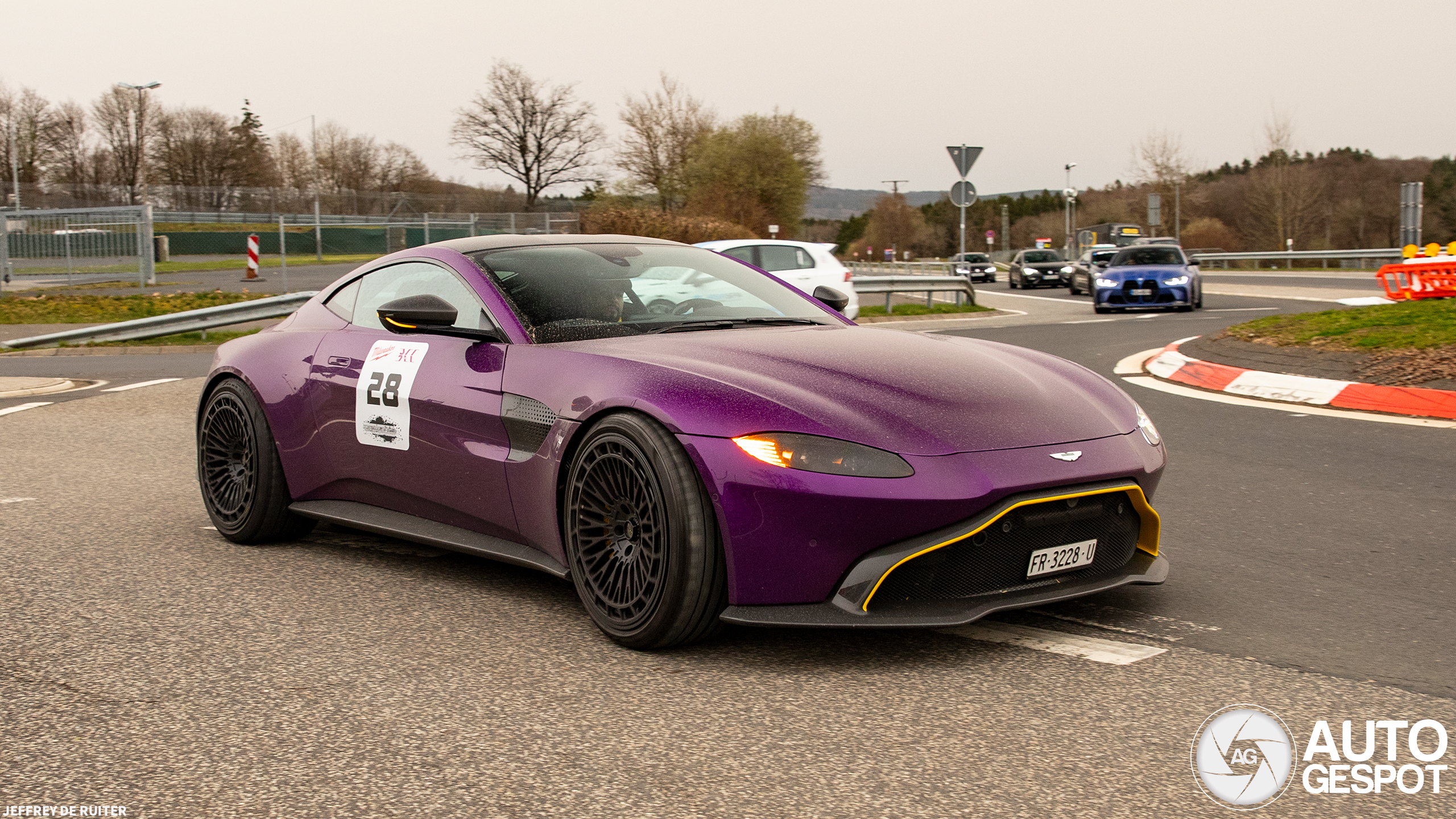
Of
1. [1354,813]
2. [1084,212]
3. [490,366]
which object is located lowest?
Result: [1354,813]

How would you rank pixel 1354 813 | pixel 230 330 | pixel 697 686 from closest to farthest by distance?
pixel 1354 813 → pixel 697 686 → pixel 230 330

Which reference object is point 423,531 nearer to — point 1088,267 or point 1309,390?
point 1309,390

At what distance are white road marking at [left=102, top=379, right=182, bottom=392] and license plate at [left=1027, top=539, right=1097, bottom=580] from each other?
10.6 m

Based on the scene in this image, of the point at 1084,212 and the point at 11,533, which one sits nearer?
the point at 11,533

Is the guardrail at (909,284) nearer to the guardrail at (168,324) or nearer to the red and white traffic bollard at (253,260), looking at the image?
the guardrail at (168,324)

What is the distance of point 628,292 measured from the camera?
4.71 m

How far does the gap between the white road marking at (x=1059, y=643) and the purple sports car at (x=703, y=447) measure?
0.16 meters

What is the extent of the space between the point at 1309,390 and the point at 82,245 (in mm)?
26736

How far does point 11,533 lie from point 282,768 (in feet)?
11.5

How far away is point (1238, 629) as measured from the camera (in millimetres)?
3836

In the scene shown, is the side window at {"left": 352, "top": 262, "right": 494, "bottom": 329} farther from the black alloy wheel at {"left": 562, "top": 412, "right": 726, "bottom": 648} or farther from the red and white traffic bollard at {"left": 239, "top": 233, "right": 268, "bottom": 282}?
the red and white traffic bollard at {"left": 239, "top": 233, "right": 268, "bottom": 282}

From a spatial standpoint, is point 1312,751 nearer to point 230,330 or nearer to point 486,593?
point 486,593

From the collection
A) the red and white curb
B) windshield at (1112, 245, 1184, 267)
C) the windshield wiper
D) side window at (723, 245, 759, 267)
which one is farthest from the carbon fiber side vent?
windshield at (1112, 245, 1184, 267)

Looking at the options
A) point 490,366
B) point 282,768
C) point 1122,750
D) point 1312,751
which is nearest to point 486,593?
point 490,366
